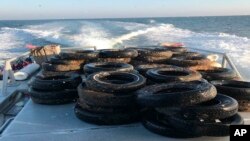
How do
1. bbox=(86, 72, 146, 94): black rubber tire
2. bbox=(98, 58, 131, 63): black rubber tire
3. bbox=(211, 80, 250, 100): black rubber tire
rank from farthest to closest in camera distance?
1. bbox=(98, 58, 131, 63): black rubber tire
2. bbox=(211, 80, 250, 100): black rubber tire
3. bbox=(86, 72, 146, 94): black rubber tire

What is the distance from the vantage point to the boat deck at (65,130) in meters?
4.19

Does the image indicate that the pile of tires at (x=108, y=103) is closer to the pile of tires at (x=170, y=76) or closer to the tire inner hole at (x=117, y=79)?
the pile of tires at (x=170, y=76)

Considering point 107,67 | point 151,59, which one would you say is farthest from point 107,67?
point 151,59

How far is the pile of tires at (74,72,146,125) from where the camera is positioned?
4547 millimetres

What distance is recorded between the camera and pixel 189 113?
4.03m

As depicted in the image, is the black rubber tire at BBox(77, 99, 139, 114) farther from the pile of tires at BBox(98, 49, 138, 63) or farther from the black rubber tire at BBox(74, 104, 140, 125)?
the pile of tires at BBox(98, 49, 138, 63)

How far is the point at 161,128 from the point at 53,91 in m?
2.17

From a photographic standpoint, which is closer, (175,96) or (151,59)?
(175,96)

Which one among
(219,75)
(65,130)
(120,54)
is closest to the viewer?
(65,130)

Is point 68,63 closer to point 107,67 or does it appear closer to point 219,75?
point 107,67

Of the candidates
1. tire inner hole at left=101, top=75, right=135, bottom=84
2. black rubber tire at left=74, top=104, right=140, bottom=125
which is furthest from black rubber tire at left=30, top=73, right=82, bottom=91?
black rubber tire at left=74, top=104, right=140, bottom=125

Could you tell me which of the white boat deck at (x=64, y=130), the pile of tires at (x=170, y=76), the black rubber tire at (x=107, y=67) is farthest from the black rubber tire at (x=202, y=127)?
the black rubber tire at (x=107, y=67)

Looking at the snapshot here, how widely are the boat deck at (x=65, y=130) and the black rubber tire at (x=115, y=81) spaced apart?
49cm

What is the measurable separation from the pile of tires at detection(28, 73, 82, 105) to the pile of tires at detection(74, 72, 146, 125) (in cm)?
81
